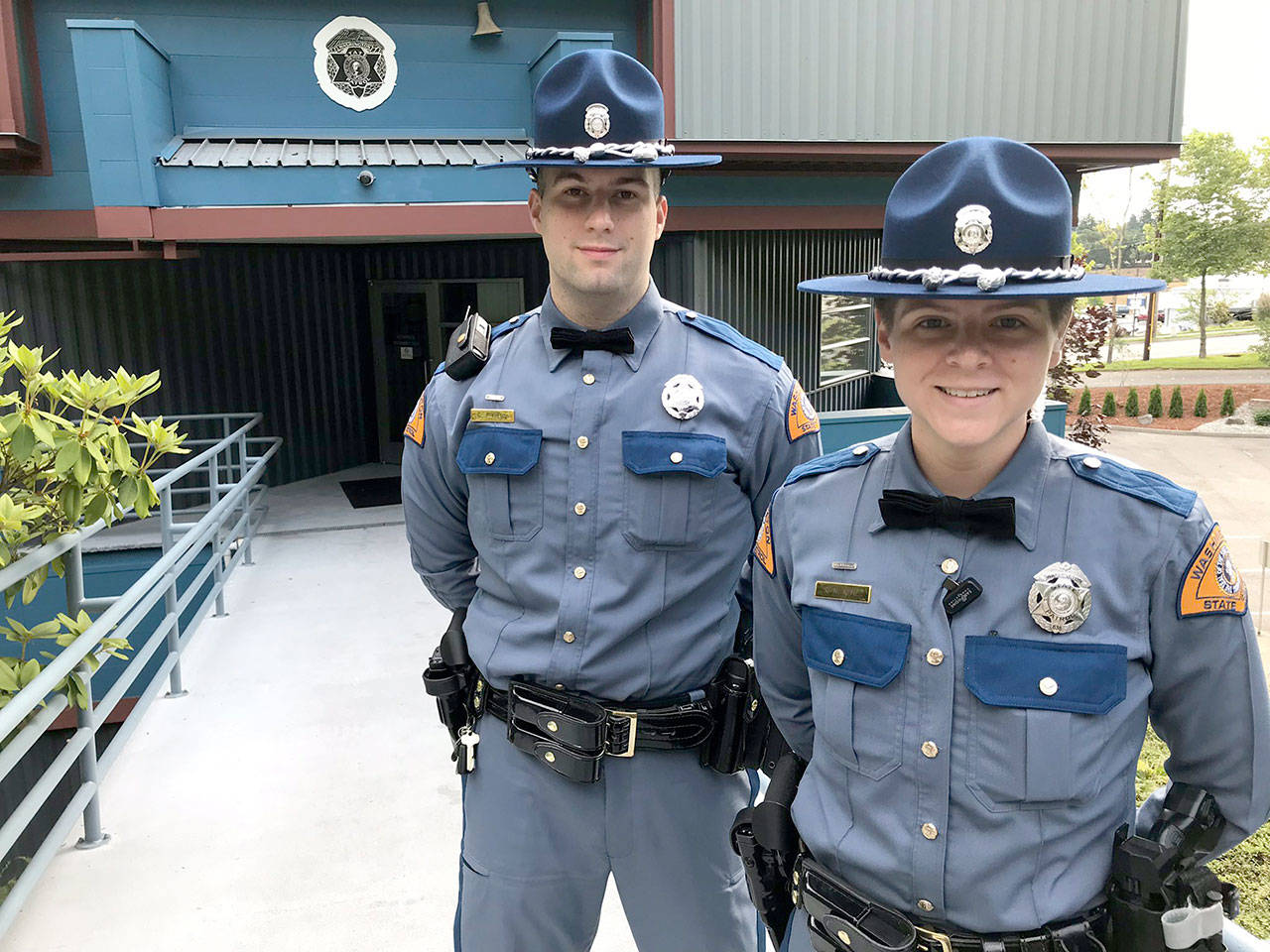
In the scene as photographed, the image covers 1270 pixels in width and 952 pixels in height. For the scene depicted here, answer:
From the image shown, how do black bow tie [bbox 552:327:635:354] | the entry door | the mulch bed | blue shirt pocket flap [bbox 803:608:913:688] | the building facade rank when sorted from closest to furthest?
1. blue shirt pocket flap [bbox 803:608:913:688]
2. black bow tie [bbox 552:327:635:354]
3. the building facade
4. the entry door
5. the mulch bed

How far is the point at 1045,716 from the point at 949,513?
296 millimetres

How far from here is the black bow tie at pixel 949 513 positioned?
4.54 ft

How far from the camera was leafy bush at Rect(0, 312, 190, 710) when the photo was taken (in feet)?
8.71

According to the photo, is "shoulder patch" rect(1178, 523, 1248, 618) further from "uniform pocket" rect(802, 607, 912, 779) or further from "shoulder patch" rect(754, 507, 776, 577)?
"shoulder patch" rect(754, 507, 776, 577)

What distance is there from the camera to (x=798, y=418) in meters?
2.27

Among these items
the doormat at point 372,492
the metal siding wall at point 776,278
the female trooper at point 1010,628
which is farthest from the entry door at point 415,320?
the female trooper at point 1010,628

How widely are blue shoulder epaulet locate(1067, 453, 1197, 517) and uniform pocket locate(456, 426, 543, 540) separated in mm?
1113

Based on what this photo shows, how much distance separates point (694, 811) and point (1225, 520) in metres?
14.7

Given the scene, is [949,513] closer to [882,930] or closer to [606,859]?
[882,930]

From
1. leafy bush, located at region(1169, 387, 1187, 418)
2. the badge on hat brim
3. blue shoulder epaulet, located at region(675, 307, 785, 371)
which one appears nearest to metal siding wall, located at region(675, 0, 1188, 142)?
blue shoulder epaulet, located at region(675, 307, 785, 371)

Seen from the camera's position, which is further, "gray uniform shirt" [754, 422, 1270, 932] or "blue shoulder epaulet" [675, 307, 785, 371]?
"blue shoulder epaulet" [675, 307, 785, 371]

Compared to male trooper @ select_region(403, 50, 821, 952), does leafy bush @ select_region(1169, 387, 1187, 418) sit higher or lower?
lower

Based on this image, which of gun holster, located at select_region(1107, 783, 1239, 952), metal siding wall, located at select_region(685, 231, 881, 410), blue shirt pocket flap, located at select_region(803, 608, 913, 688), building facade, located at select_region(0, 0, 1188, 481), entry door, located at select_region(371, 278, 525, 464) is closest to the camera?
gun holster, located at select_region(1107, 783, 1239, 952)

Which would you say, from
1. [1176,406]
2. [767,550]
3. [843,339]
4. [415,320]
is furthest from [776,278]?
[1176,406]
